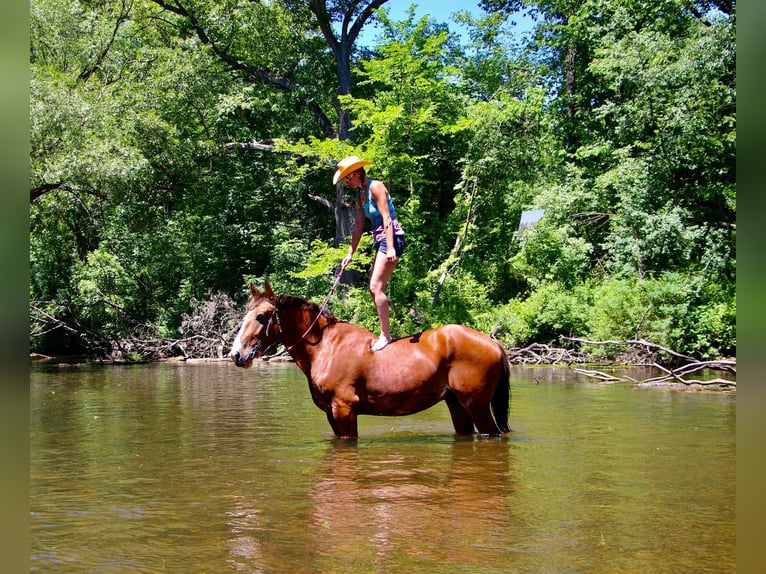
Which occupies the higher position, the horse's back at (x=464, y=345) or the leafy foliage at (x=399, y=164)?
the leafy foliage at (x=399, y=164)

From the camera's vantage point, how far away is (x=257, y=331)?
8234mm

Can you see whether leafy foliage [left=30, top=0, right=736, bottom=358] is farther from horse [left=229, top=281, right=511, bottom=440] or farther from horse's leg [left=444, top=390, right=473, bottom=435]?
horse [left=229, top=281, right=511, bottom=440]

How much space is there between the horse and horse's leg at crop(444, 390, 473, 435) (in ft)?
0.51

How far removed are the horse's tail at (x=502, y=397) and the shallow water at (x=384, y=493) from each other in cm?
47

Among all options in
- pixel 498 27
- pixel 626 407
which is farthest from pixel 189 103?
pixel 626 407

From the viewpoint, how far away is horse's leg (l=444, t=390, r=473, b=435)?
855 cm

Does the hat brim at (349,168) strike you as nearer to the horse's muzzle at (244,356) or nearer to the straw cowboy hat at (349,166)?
the straw cowboy hat at (349,166)

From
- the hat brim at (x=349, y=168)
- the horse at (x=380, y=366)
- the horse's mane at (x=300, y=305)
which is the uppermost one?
the hat brim at (x=349, y=168)

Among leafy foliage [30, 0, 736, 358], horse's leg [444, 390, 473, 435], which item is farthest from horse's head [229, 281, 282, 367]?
leafy foliage [30, 0, 736, 358]

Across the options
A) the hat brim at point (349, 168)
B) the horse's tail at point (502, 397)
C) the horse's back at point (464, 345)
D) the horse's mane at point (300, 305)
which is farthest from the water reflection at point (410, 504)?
the hat brim at point (349, 168)

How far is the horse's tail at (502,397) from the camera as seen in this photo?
8258 mm

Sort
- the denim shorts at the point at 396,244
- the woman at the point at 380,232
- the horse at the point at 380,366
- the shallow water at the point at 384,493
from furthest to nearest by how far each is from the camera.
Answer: the denim shorts at the point at 396,244 → the woman at the point at 380,232 → the horse at the point at 380,366 → the shallow water at the point at 384,493

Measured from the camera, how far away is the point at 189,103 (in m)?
29.6
